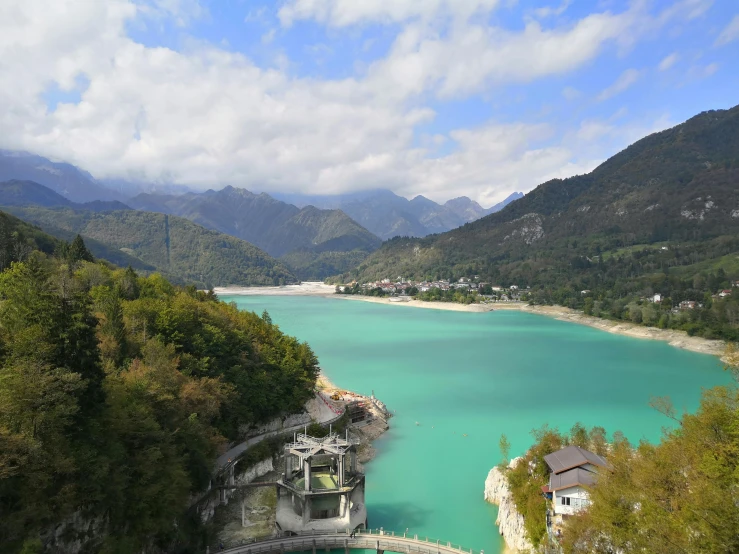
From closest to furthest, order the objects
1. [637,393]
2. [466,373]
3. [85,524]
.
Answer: [85,524]
[637,393]
[466,373]

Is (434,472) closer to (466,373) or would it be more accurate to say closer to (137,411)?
(137,411)

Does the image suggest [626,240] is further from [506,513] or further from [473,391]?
[506,513]

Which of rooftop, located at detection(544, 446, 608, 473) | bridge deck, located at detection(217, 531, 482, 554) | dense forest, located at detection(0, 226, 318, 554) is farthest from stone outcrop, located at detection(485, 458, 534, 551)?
dense forest, located at detection(0, 226, 318, 554)

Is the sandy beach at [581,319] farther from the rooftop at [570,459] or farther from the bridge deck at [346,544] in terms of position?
the bridge deck at [346,544]

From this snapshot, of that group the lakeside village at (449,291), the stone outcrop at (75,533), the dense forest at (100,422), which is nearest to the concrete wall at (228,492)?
the dense forest at (100,422)

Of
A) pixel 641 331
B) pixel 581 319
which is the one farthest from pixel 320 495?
pixel 581 319

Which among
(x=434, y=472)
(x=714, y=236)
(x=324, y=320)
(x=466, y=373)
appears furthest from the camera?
(x=714, y=236)

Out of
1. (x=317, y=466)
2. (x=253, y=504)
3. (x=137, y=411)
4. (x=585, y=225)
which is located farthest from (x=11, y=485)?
(x=585, y=225)
